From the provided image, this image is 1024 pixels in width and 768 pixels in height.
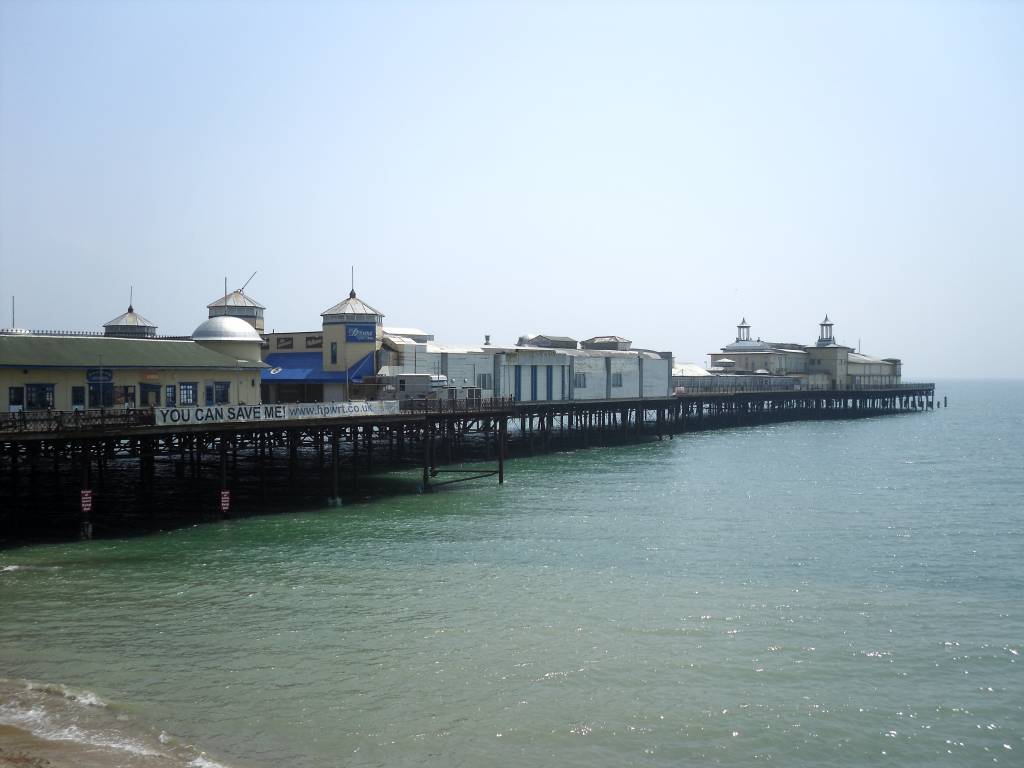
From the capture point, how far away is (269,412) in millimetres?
41875

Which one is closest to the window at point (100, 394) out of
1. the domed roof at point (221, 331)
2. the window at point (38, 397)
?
the window at point (38, 397)

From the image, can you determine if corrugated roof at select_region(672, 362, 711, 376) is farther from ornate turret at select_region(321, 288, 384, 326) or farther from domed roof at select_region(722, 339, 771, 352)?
ornate turret at select_region(321, 288, 384, 326)

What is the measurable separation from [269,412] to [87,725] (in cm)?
2392

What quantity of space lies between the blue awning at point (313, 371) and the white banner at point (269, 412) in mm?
8693

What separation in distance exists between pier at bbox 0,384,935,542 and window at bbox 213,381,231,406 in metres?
2.14

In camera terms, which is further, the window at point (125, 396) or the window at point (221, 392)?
the window at point (221, 392)

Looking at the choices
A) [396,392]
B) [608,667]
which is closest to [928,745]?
[608,667]

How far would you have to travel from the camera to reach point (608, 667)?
22.4 meters

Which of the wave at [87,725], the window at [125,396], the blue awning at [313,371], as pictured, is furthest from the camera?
the blue awning at [313,371]

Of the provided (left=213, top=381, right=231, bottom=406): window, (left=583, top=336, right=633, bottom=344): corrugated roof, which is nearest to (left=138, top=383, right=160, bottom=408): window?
(left=213, top=381, right=231, bottom=406): window

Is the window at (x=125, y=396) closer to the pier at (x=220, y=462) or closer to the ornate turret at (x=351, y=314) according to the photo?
the pier at (x=220, y=462)

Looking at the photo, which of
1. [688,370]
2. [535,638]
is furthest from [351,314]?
[688,370]

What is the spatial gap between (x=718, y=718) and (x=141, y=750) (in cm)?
1145

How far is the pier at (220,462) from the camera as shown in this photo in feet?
122
